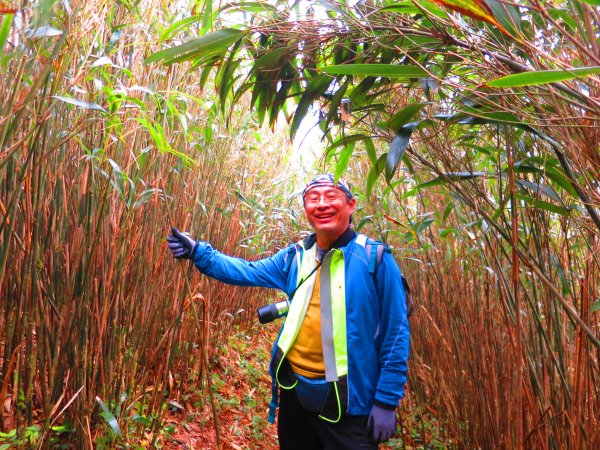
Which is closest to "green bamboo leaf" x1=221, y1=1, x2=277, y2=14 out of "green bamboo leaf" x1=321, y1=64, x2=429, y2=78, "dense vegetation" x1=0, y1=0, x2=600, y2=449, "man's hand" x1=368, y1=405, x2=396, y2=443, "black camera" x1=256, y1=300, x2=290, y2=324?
"dense vegetation" x1=0, y1=0, x2=600, y2=449

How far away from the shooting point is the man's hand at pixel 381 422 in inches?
→ 51.9

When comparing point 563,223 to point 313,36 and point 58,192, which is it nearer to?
point 313,36

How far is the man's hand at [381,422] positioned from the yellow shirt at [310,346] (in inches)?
7.3

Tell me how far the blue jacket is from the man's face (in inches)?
1.6

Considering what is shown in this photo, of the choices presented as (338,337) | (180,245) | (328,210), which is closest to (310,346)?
(338,337)

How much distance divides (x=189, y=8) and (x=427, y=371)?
2091 mm

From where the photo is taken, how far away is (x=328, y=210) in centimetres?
150

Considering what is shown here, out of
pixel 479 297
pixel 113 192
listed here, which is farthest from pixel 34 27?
pixel 479 297

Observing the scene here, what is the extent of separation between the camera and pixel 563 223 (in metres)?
1.22

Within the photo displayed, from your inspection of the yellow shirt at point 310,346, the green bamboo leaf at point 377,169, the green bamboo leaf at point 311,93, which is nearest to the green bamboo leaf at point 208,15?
the green bamboo leaf at point 311,93

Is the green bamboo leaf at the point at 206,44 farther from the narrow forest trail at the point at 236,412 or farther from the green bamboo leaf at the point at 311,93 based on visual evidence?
the narrow forest trail at the point at 236,412

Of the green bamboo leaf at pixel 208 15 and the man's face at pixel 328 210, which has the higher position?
the green bamboo leaf at pixel 208 15

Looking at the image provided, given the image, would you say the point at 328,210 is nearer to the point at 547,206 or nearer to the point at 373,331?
the point at 373,331

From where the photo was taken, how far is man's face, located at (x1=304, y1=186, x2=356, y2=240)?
150 centimetres
